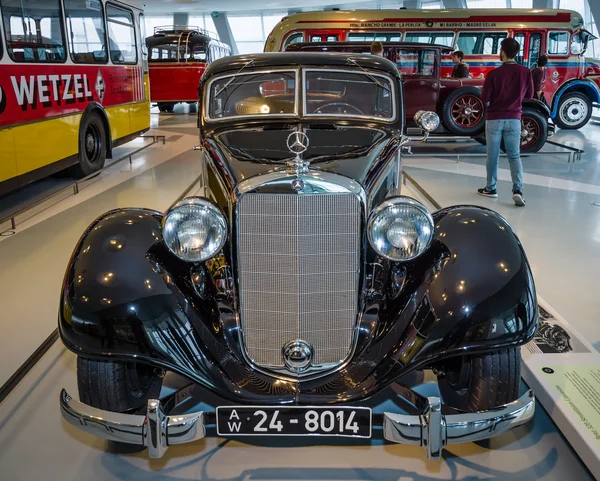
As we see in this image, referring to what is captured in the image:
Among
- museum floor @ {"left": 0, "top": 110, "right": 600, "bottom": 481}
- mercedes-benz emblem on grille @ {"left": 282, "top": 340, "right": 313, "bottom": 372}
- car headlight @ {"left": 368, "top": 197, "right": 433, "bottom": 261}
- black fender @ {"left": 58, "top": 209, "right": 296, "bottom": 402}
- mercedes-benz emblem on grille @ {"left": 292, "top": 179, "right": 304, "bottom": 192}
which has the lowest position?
museum floor @ {"left": 0, "top": 110, "right": 600, "bottom": 481}

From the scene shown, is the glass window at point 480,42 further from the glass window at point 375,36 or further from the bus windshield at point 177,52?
the bus windshield at point 177,52

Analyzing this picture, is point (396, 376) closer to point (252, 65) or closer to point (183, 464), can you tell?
point (183, 464)

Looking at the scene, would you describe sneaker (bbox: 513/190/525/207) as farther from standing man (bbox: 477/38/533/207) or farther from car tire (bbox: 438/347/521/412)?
car tire (bbox: 438/347/521/412)

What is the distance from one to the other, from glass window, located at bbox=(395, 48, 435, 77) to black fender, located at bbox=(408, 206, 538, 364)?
299 inches

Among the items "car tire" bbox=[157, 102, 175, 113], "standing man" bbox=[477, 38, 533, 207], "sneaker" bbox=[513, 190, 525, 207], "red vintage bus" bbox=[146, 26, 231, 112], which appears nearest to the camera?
"standing man" bbox=[477, 38, 533, 207]

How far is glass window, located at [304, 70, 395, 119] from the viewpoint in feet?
11.2

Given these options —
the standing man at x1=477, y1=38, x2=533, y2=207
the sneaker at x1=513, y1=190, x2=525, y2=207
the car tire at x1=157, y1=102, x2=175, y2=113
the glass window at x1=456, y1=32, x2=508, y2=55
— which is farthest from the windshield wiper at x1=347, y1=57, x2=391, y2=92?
the car tire at x1=157, y1=102, x2=175, y2=113

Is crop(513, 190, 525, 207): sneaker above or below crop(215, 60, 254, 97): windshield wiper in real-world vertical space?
below

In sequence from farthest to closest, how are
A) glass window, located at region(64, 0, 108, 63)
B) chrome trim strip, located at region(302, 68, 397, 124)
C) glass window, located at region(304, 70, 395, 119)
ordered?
1. glass window, located at region(64, 0, 108, 63)
2. glass window, located at region(304, 70, 395, 119)
3. chrome trim strip, located at region(302, 68, 397, 124)

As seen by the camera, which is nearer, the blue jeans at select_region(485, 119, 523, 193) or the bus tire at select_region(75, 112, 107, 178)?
the blue jeans at select_region(485, 119, 523, 193)

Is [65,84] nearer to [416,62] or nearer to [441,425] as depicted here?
[416,62]

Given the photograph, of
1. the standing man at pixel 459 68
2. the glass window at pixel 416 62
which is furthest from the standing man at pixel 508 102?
the standing man at pixel 459 68

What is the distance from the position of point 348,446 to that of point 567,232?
12.4ft

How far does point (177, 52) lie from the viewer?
16109 millimetres
